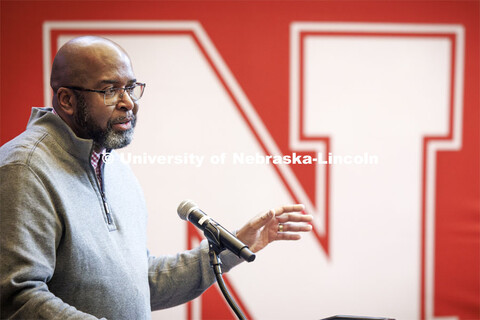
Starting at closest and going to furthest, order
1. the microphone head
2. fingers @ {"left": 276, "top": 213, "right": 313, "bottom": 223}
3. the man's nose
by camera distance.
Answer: the microphone head < the man's nose < fingers @ {"left": 276, "top": 213, "right": 313, "bottom": 223}

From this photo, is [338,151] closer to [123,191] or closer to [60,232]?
[123,191]

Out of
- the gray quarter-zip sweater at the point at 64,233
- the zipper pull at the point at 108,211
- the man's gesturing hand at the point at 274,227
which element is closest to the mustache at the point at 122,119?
the gray quarter-zip sweater at the point at 64,233

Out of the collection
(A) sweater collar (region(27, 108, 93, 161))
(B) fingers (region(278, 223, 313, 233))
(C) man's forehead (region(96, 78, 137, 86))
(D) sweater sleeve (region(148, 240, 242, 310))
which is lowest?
(D) sweater sleeve (region(148, 240, 242, 310))

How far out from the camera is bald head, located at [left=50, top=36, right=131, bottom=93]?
4.14ft

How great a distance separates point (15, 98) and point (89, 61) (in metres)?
1.45

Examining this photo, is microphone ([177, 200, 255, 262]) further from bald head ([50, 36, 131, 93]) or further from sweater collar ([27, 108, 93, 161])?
bald head ([50, 36, 131, 93])

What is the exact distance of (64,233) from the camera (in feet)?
3.67

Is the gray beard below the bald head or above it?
below

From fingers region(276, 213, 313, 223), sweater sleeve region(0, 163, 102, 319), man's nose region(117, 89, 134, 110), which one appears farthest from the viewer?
fingers region(276, 213, 313, 223)

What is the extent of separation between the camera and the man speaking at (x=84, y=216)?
1020 millimetres

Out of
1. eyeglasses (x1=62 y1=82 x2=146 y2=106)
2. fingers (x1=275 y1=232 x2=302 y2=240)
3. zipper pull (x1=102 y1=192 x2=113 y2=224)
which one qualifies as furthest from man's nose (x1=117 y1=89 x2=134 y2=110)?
fingers (x1=275 y1=232 x2=302 y2=240)

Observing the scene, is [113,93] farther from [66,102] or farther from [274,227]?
[274,227]

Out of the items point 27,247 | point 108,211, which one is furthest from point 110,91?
point 27,247

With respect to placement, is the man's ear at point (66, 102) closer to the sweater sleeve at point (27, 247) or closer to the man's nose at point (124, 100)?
the man's nose at point (124, 100)
